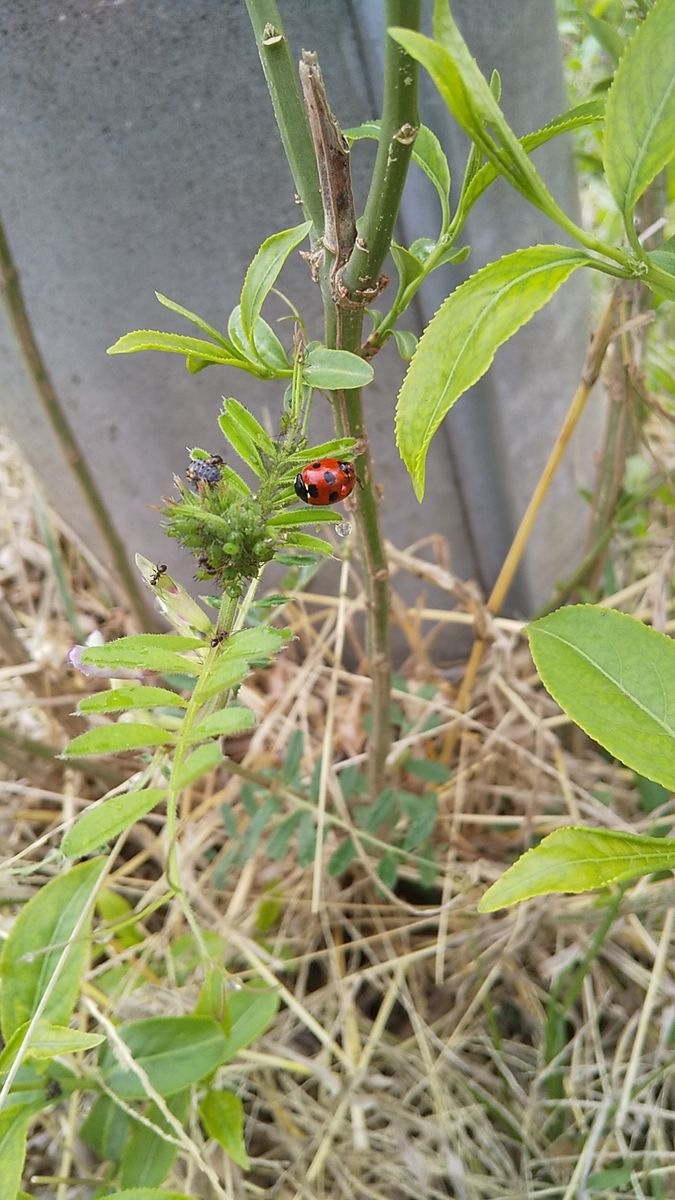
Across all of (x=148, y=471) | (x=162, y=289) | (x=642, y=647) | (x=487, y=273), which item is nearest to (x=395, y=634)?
(x=148, y=471)

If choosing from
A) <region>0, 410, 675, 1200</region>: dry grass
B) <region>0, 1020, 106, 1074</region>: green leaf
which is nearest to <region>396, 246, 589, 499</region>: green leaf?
<region>0, 1020, 106, 1074</region>: green leaf

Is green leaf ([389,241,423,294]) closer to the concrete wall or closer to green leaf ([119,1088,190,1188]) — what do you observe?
the concrete wall

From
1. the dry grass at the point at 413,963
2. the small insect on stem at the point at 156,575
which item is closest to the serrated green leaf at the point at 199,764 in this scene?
the small insect on stem at the point at 156,575

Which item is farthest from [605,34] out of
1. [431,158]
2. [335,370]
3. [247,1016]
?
[247,1016]

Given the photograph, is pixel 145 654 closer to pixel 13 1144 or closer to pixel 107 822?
pixel 107 822

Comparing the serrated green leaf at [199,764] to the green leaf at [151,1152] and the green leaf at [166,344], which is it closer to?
the green leaf at [166,344]
